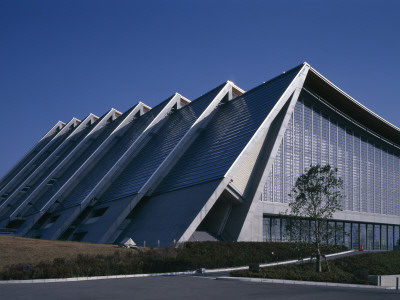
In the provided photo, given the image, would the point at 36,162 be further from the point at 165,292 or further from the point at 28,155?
the point at 165,292

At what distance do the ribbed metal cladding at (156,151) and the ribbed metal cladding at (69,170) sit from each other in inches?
399

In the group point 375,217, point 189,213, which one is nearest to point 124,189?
point 189,213

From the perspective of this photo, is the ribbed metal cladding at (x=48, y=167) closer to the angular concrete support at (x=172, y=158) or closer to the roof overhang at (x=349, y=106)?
the angular concrete support at (x=172, y=158)

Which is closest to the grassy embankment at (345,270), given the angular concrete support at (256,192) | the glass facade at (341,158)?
the angular concrete support at (256,192)

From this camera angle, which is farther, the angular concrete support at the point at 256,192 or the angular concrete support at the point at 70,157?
the angular concrete support at the point at 70,157

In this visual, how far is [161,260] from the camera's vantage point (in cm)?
2045

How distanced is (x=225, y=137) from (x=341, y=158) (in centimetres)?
1206

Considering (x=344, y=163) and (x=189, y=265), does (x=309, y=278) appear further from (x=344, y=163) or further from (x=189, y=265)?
(x=344, y=163)

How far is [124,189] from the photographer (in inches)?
1447

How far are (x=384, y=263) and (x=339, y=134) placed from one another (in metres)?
14.5

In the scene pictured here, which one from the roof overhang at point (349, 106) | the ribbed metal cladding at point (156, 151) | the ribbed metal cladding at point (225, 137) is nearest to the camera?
the ribbed metal cladding at point (225, 137)

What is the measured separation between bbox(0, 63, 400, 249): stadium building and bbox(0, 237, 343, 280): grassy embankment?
243 cm

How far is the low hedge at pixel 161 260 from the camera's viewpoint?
17.4 m

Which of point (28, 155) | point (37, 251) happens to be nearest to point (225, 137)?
point (37, 251)
